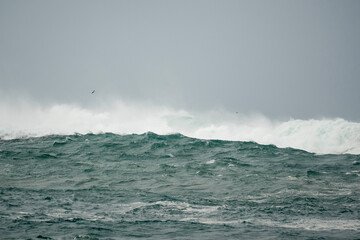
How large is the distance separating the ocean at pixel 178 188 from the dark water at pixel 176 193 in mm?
44

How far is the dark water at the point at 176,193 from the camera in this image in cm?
1341

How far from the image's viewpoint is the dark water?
13.4m

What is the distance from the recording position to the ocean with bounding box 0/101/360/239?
13562mm

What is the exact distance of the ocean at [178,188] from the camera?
1356 cm

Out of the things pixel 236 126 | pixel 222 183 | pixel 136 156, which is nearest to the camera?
pixel 222 183

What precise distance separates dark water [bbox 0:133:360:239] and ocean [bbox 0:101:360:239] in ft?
0.14

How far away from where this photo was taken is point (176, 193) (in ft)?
65.6

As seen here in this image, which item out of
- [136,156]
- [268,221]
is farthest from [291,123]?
[268,221]

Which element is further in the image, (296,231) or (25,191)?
(25,191)

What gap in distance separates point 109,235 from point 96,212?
11.0 ft

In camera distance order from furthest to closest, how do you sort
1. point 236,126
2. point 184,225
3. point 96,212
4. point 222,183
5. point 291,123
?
point 236,126
point 291,123
point 222,183
point 96,212
point 184,225

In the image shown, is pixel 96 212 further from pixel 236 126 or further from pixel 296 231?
pixel 236 126

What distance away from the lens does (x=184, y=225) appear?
46.2 ft

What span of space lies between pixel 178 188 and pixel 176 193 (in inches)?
53.0
